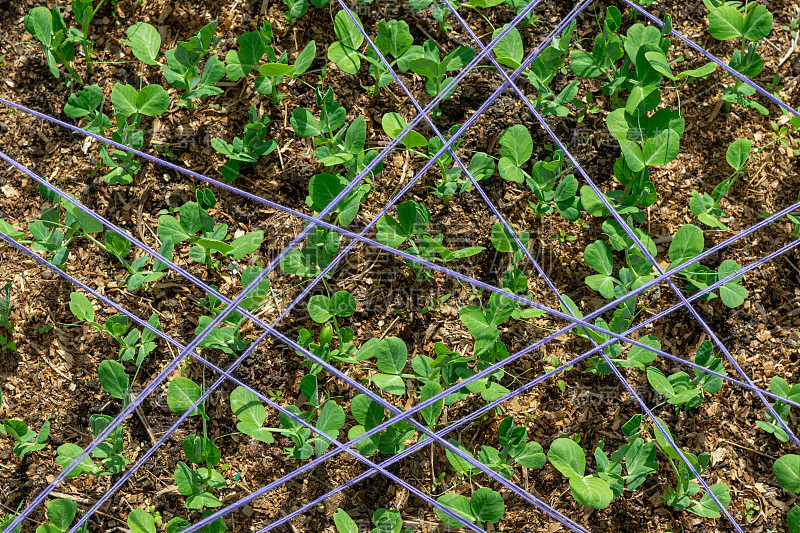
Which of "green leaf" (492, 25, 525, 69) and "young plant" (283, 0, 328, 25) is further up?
"young plant" (283, 0, 328, 25)

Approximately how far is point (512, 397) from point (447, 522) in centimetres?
29

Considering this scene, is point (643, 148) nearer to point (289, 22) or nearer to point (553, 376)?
point (553, 376)

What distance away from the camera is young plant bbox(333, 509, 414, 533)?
1270mm

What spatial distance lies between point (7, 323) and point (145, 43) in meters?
0.68

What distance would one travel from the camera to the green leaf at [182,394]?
1289mm

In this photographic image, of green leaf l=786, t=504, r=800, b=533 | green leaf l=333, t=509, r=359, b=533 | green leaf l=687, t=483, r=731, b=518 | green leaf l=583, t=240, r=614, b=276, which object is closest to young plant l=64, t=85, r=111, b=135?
green leaf l=333, t=509, r=359, b=533

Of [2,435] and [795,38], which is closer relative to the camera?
[2,435]

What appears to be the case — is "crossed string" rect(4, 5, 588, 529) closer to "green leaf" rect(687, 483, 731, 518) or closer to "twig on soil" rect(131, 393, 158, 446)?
"twig on soil" rect(131, 393, 158, 446)

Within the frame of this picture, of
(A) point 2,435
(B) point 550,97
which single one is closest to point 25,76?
(A) point 2,435

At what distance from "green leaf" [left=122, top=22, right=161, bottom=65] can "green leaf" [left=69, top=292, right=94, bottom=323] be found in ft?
1.71

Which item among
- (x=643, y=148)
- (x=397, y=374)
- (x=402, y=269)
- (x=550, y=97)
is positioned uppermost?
(x=550, y=97)

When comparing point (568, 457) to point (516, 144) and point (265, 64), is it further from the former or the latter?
point (265, 64)

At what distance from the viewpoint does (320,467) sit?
4.41 ft

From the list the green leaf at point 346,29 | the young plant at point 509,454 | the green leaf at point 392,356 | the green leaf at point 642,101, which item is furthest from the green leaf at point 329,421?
the green leaf at point 642,101
